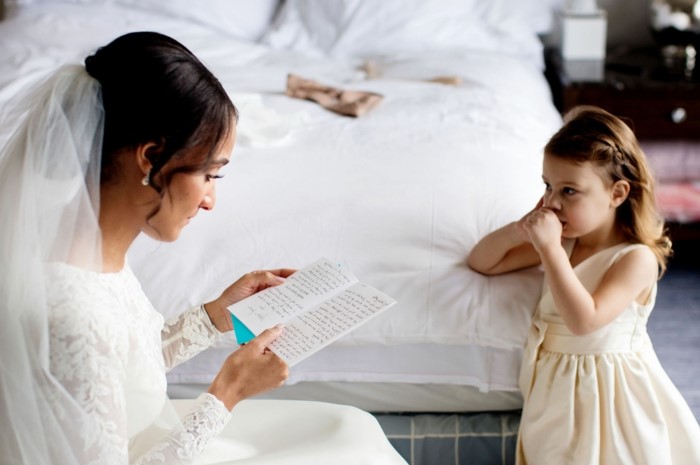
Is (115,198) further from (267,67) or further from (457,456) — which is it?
(267,67)

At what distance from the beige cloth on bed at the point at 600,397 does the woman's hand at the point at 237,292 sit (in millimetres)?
522

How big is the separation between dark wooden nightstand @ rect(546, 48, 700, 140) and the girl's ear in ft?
4.15

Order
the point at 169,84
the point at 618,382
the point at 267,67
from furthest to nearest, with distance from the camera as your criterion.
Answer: the point at 267,67 → the point at 618,382 → the point at 169,84

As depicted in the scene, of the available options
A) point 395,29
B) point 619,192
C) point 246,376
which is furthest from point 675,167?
point 246,376

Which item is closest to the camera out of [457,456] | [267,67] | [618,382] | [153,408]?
[153,408]

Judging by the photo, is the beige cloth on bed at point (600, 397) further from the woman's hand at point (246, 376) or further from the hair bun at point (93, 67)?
the hair bun at point (93, 67)

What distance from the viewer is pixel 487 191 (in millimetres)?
1889

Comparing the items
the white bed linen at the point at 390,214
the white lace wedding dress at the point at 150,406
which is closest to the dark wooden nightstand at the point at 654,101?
the white bed linen at the point at 390,214

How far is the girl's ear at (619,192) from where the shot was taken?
1587 mm

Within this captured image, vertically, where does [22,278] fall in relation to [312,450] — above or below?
above

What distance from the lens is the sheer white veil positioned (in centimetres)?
108

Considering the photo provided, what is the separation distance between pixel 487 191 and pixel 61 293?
1061 millimetres

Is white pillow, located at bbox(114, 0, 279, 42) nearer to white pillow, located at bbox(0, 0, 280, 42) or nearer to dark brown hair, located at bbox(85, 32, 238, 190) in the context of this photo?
white pillow, located at bbox(0, 0, 280, 42)

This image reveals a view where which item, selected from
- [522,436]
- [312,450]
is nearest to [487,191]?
[522,436]
